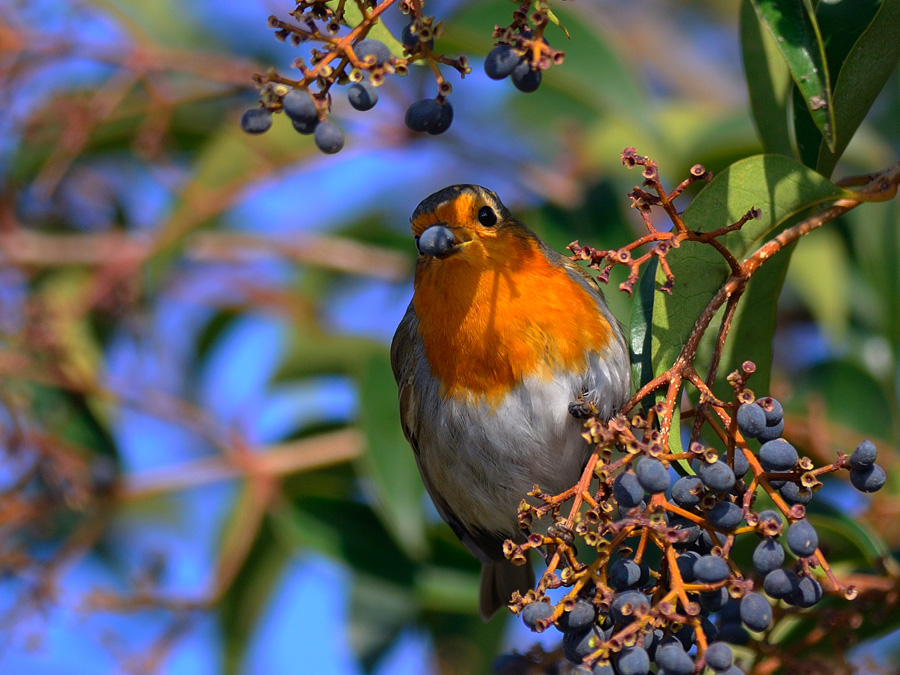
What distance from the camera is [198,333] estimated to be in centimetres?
512

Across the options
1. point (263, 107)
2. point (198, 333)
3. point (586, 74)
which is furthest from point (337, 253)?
point (263, 107)

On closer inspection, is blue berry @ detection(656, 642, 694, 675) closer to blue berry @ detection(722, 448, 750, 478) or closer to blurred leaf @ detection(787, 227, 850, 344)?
blue berry @ detection(722, 448, 750, 478)

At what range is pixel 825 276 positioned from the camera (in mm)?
4301

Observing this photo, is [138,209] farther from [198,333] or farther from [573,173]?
[573,173]

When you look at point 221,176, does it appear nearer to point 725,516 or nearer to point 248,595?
point 248,595

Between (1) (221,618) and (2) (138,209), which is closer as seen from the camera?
(1) (221,618)

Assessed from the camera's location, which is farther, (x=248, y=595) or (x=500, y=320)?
(x=248, y=595)

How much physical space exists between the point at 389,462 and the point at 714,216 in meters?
1.82

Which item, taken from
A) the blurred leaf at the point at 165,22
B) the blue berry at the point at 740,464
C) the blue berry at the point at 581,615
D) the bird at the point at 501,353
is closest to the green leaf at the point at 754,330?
the blue berry at the point at 740,464

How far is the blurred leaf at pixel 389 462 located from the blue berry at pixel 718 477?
5.69 feet

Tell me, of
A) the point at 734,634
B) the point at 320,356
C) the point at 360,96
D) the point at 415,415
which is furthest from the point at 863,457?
the point at 320,356

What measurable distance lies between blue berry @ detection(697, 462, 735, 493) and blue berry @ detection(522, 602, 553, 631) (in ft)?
1.26

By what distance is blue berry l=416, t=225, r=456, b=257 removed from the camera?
285 cm

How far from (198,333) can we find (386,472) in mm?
2020
